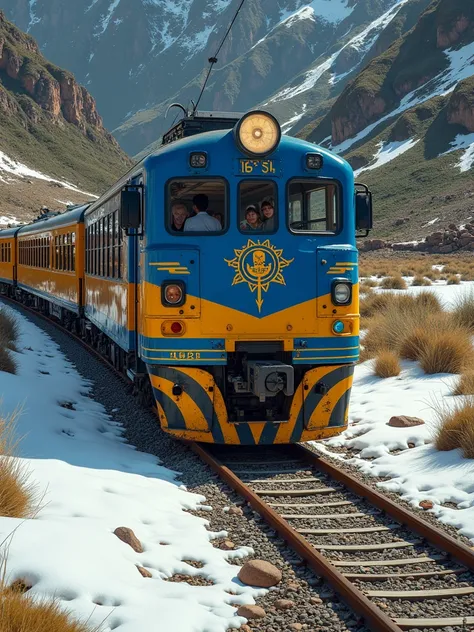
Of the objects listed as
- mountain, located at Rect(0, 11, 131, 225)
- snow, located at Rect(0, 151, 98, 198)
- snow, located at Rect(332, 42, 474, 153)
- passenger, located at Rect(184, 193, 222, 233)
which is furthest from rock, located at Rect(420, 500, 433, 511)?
snow, located at Rect(0, 151, 98, 198)

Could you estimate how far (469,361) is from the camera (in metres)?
12.3

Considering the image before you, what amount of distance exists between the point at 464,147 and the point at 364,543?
303ft

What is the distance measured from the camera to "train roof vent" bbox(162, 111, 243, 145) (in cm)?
971

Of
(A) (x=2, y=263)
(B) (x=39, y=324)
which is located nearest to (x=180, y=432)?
(B) (x=39, y=324)

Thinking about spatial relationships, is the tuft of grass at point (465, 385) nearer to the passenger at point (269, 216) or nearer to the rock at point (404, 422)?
the rock at point (404, 422)

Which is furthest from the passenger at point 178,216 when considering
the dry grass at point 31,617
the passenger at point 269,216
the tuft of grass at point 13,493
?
the dry grass at point 31,617

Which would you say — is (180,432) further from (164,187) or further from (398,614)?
(398,614)

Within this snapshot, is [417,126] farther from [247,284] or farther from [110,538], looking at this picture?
[110,538]

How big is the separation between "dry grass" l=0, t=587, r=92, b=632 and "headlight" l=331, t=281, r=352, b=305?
5086mm

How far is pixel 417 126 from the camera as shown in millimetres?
106500

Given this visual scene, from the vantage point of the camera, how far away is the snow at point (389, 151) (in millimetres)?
103787

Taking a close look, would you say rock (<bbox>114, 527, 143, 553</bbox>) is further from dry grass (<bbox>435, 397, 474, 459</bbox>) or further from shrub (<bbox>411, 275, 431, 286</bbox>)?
shrub (<bbox>411, 275, 431, 286</bbox>)

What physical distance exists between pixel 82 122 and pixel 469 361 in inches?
6236

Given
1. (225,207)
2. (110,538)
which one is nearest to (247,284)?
(225,207)
